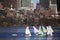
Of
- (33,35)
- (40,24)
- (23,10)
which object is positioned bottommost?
(33,35)

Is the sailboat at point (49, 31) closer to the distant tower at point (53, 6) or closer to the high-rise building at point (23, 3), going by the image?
the distant tower at point (53, 6)

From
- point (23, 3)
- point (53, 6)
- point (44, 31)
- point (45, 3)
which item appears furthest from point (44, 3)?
point (44, 31)

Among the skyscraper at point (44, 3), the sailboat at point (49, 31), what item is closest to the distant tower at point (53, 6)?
the skyscraper at point (44, 3)

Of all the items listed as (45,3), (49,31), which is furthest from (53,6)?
(49,31)

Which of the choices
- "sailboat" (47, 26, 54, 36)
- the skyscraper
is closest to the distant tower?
the skyscraper

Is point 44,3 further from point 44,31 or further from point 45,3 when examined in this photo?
point 44,31

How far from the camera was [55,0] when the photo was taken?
271 cm

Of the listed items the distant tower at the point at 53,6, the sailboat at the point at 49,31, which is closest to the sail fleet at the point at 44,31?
the sailboat at the point at 49,31

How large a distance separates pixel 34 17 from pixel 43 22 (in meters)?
0.17

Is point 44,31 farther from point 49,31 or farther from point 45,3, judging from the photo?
point 45,3

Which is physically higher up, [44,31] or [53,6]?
[53,6]

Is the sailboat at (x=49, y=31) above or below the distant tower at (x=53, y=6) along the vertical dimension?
below

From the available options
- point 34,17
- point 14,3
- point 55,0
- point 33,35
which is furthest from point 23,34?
point 55,0

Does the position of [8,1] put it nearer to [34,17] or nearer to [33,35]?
[34,17]
